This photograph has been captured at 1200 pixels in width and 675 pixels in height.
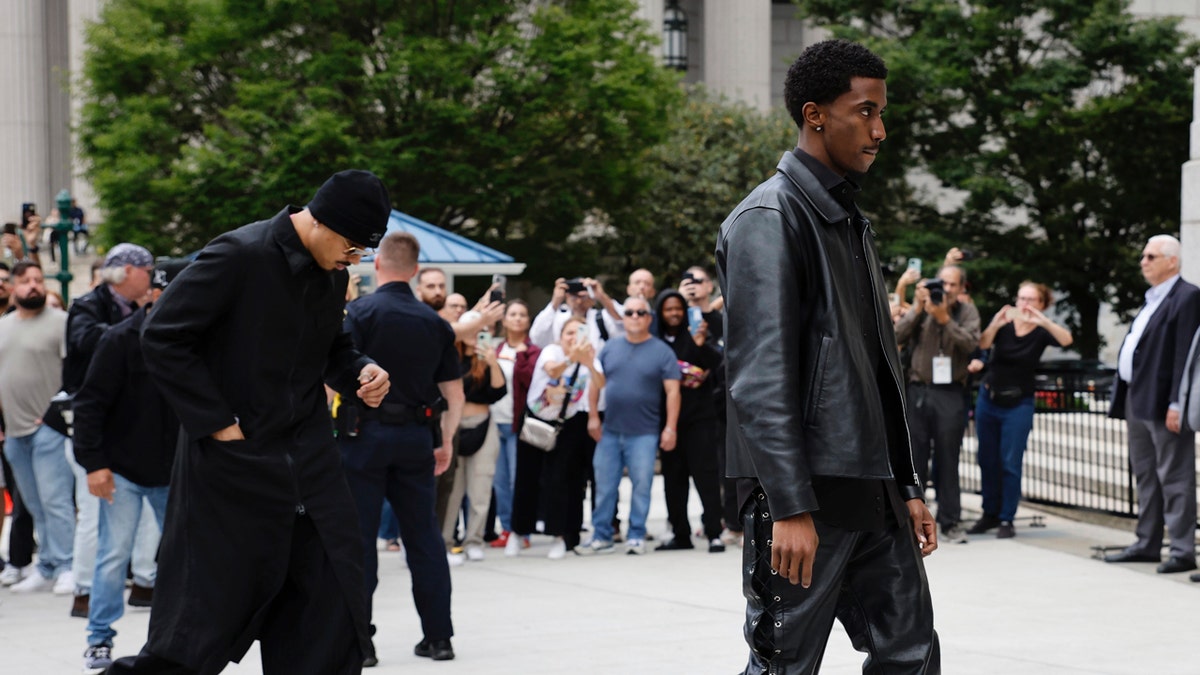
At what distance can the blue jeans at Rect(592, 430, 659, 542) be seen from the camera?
40.0 ft

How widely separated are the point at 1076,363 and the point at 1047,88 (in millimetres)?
5964

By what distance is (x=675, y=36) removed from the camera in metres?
Result: 64.2

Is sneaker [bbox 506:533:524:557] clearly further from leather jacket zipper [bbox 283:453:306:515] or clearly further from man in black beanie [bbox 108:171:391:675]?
leather jacket zipper [bbox 283:453:306:515]

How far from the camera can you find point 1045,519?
45.0 feet

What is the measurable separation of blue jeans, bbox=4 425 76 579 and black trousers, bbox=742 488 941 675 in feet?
24.6

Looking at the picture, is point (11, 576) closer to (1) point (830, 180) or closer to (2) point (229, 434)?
(2) point (229, 434)

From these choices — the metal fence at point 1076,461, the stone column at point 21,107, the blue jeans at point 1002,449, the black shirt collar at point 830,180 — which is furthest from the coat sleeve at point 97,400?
the stone column at point 21,107

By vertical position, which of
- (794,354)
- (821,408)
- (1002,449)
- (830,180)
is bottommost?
(1002,449)

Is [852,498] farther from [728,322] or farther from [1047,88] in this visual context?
[1047,88]

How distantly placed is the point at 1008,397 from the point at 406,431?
6237mm

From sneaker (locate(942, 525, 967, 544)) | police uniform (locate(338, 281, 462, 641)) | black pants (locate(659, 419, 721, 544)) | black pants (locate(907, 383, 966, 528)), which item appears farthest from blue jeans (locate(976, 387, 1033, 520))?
police uniform (locate(338, 281, 462, 641))

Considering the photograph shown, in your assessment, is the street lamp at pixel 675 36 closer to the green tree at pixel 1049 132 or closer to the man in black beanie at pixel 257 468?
the green tree at pixel 1049 132

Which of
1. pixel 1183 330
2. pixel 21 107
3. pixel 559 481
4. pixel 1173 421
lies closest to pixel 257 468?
pixel 1173 421

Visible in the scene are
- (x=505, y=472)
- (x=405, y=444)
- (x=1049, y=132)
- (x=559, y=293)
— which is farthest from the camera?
(x=1049, y=132)
